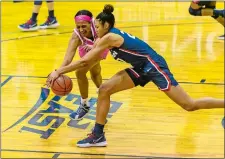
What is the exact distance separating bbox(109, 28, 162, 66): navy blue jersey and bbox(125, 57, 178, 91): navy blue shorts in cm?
3

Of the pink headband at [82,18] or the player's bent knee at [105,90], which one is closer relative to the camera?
the player's bent knee at [105,90]

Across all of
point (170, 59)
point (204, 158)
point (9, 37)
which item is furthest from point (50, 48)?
point (204, 158)

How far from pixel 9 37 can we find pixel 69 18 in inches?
71.3

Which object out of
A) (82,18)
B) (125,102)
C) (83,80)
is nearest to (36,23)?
(125,102)

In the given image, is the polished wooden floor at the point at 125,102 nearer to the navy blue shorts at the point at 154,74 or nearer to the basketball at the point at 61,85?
the basketball at the point at 61,85

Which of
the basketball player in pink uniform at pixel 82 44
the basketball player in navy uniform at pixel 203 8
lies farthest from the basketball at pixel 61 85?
the basketball player in navy uniform at pixel 203 8

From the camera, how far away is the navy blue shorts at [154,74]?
6016mm

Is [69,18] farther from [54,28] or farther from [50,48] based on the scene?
[50,48]

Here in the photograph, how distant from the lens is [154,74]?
6.04 meters

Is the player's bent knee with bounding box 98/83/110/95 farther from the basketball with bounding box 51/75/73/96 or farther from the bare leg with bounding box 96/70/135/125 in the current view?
the basketball with bounding box 51/75/73/96

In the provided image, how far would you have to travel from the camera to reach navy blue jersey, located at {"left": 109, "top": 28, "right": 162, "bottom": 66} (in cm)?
597

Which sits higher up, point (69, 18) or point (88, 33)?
point (88, 33)

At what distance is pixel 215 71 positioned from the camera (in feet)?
28.7

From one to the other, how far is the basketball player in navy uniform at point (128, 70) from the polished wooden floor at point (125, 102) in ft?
1.47
